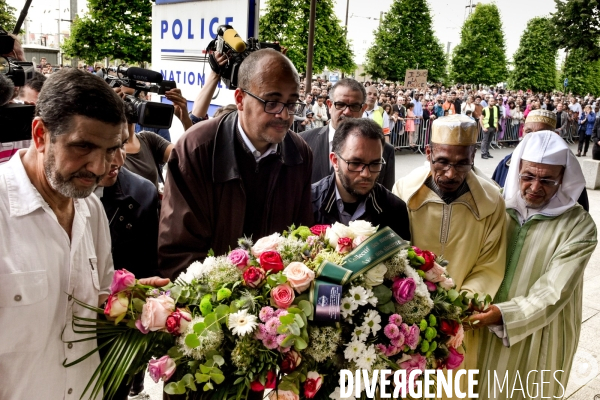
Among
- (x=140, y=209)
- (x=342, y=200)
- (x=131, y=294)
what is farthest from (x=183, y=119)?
(x=131, y=294)

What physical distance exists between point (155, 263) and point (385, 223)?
3.90 feet

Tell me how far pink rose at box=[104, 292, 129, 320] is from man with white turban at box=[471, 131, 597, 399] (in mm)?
1608

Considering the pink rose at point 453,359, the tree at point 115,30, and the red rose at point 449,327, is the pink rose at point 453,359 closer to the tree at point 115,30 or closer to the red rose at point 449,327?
the red rose at point 449,327

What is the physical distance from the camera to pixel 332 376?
182 centimetres

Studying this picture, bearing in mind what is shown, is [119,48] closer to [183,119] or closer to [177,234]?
[183,119]

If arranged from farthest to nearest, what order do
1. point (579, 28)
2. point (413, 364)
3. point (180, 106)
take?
point (579, 28) < point (180, 106) < point (413, 364)

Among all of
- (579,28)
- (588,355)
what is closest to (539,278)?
(588,355)

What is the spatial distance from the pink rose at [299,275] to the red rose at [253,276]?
0.27ft

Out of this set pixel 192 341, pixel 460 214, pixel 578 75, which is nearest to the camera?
pixel 192 341

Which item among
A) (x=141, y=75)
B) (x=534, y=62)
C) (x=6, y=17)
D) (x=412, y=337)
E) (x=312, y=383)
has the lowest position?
(x=312, y=383)

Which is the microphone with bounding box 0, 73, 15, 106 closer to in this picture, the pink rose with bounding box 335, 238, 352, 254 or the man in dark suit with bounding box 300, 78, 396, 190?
the pink rose with bounding box 335, 238, 352, 254

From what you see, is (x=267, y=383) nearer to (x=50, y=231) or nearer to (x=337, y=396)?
(x=337, y=396)

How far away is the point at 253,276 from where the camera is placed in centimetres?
176

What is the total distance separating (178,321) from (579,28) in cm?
1820
